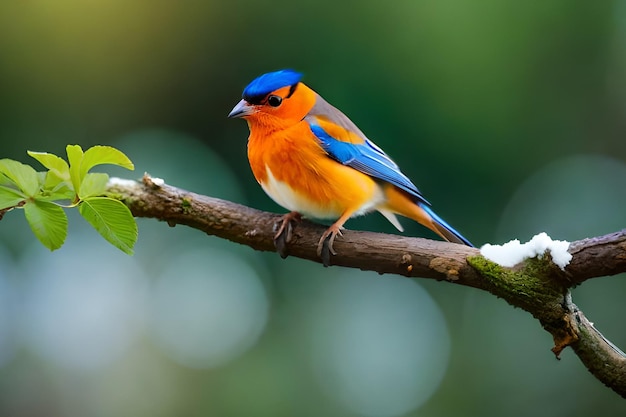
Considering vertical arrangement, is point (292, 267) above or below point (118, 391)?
above

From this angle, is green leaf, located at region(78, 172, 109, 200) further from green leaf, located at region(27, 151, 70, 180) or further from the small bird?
the small bird

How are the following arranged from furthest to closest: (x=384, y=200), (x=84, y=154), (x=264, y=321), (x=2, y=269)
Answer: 1. (x=264, y=321)
2. (x=2, y=269)
3. (x=384, y=200)
4. (x=84, y=154)

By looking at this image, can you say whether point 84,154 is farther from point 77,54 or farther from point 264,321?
point 77,54

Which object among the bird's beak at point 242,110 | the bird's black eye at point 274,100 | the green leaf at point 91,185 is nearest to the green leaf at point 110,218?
the green leaf at point 91,185

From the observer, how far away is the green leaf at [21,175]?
3.90ft

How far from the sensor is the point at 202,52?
13.3ft

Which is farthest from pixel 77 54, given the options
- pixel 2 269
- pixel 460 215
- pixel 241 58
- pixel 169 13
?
pixel 460 215

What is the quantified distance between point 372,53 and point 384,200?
5.93ft

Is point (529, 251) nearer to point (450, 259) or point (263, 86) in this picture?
point (450, 259)

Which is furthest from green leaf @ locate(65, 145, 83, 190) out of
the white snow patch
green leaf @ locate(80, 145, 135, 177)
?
the white snow patch

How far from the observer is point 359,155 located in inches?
81.1

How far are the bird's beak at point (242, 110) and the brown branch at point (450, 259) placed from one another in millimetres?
249

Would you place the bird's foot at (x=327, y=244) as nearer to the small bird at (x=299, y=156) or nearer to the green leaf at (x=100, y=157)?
the small bird at (x=299, y=156)

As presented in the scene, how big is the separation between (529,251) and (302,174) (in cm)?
69
